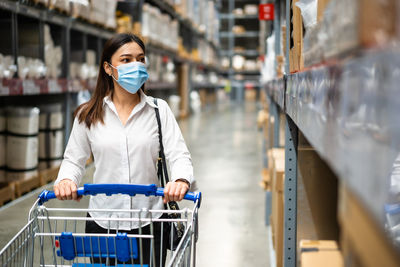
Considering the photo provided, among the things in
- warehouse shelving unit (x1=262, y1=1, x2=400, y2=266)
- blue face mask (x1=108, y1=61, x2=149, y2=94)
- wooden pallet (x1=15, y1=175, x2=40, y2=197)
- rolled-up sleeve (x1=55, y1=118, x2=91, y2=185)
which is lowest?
wooden pallet (x1=15, y1=175, x2=40, y2=197)

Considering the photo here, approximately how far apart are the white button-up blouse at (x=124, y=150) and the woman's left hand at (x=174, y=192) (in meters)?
0.24

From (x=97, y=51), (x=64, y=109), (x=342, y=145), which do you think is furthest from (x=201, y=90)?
(x=342, y=145)

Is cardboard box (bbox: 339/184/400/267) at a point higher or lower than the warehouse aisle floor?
higher

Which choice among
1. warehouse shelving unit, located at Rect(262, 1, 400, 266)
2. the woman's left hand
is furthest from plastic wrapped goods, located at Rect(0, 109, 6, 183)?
warehouse shelving unit, located at Rect(262, 1, 400, 266)

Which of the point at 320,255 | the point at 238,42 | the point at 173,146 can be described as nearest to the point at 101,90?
the point at 173,146

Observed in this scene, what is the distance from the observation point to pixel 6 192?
4273mm

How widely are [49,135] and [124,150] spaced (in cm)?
363

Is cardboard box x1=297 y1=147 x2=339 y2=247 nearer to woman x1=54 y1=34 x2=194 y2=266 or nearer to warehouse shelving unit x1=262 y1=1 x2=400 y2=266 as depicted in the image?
woman x1=54 y1=34 x2=194 y2=266

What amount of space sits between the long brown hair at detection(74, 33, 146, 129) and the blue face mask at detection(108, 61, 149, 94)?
9 cm

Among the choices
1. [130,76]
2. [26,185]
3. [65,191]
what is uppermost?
[130,76]

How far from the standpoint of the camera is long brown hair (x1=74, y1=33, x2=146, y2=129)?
2.00 metres

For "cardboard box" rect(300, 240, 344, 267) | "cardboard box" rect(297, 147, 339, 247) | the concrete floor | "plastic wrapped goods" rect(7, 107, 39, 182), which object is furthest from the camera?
"plastic wrapped goods" rect(7, 107, 39, 182)

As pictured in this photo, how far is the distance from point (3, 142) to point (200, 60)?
1315cm

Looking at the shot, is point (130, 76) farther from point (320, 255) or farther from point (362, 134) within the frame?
point (362, 134)
